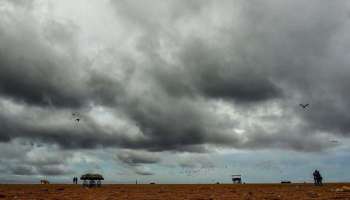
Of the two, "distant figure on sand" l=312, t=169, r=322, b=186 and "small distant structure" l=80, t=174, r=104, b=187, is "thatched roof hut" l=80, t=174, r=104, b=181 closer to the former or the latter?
"small distant structure" l=80, t=174, r=104, b=187

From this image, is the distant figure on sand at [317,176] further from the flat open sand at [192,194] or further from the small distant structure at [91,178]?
the small distant structure at [91,178]

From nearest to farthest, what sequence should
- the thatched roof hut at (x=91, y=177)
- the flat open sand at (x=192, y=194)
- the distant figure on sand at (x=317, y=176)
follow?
1. the flat open sand at (x=192, y=194)
2. the distant figure on sand at (x=317, y=176)
3. the thatched roof hut at (x=91, y=177)

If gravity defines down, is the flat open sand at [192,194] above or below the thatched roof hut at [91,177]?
below

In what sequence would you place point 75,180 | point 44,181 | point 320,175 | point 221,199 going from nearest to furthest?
1. point 221,199
2. point 320,175
3. point 75,180
4. point 44,181

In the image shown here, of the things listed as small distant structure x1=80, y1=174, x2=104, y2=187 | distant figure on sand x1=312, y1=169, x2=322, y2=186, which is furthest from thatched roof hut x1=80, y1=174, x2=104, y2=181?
distant figure on sand x1=312, y1=169, x2=322, y2=186

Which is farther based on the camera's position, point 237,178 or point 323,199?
point 237,178

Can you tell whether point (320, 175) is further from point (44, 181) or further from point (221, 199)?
point (44, 181)

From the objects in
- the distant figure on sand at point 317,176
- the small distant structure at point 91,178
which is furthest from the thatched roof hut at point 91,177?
the distant figure on sand at point 317,176

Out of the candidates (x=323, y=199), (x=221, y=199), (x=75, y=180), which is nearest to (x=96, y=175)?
(x=75, y=180)

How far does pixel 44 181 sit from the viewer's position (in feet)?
518

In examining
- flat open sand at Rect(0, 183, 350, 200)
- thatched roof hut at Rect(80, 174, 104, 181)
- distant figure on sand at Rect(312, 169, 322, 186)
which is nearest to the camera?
flat open sand at Rect(0, 183, 350, 200)

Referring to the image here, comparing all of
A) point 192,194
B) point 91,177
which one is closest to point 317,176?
point 192,194

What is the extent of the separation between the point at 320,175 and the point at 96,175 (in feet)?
173

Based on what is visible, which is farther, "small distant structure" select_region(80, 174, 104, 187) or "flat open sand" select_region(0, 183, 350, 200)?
"small distant structure" select_region(80, 174, 104, 187)
